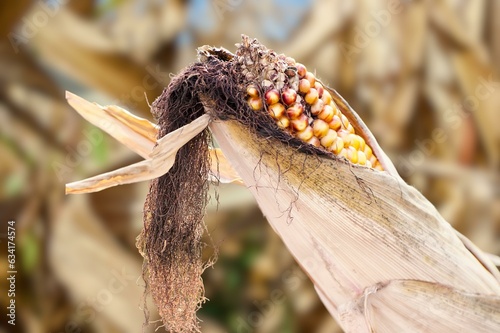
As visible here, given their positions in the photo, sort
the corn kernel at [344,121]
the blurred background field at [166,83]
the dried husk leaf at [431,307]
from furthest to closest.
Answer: the blurred background field at [166,83], the corn kernel at [344,121], the dried husk leaf at [431,307]

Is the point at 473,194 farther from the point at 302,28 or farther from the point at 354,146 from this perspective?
the point at 354,146

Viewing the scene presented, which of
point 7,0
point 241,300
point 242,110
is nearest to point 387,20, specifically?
point 241,300

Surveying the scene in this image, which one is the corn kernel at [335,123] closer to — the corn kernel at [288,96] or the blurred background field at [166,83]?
the corn kernel at [288,96]

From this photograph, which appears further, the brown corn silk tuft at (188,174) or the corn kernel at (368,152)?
the corn kernel at (368,152)

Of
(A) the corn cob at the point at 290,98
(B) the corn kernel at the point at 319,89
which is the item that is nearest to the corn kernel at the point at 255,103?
(A) the corn cob at the point at 290,98

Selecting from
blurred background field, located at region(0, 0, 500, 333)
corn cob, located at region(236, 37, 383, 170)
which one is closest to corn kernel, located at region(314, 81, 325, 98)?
corn cob, located at region(236, 37, 383, 170)

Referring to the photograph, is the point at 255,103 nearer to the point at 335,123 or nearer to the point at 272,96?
the point at 272,96

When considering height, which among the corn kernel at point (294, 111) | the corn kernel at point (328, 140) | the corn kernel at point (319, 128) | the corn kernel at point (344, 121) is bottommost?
the corn kernel at point (328, 140)
